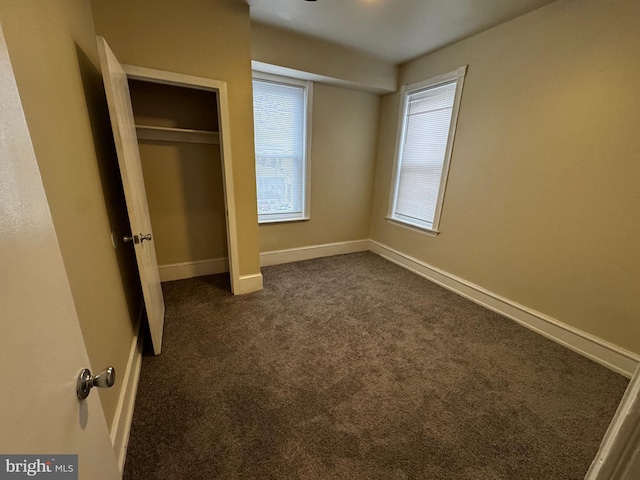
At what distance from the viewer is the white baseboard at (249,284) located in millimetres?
2736

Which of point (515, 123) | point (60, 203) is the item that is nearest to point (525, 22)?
point (515, 123)

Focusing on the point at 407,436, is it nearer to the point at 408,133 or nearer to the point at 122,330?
the point at 122,330

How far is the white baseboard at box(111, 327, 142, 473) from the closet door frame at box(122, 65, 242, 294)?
1.06 meters

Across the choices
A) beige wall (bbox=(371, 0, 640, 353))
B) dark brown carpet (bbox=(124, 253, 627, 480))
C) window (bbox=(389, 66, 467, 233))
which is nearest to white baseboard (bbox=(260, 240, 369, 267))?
window (bbox=(389, 66, 467, 233))

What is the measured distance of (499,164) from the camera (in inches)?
97.4

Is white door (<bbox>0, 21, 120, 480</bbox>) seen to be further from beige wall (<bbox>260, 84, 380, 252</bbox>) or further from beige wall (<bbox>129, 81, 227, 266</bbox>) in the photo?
beige wall (<bbox>260, 84, 380, 252</bbox>)

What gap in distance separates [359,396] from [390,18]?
10.1 feet

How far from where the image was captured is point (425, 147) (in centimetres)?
323

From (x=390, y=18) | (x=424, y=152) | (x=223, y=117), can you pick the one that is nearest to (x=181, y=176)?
(x=223, y=117)

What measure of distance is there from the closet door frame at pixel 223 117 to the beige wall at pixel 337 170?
86cm

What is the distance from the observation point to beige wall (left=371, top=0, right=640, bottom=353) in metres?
1.79

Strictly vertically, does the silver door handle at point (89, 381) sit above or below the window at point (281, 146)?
below

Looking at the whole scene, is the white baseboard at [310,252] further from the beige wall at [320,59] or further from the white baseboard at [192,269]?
the beige wall at [320,59]

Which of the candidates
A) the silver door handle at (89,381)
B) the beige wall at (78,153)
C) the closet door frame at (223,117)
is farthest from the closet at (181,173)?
the silver door handle at (89,381)
